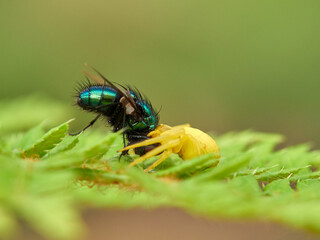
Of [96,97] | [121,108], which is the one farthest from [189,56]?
[96,97]

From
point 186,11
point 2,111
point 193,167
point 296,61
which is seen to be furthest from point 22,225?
point 186,11

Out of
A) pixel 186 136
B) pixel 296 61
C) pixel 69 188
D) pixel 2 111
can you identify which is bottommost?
pixel 69 188

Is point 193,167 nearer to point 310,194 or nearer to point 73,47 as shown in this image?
point 310,194

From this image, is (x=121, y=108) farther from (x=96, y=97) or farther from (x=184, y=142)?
(x=184, y=142)

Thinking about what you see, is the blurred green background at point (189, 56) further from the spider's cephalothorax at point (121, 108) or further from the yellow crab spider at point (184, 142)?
the yellow crab spider at point (184, 142)


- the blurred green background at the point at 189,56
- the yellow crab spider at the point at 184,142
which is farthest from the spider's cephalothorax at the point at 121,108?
the blurred green background at the point at 189,56

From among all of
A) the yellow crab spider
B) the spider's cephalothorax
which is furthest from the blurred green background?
the yellow crab spider

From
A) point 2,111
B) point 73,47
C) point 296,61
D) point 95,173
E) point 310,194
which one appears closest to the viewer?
point 310,194
